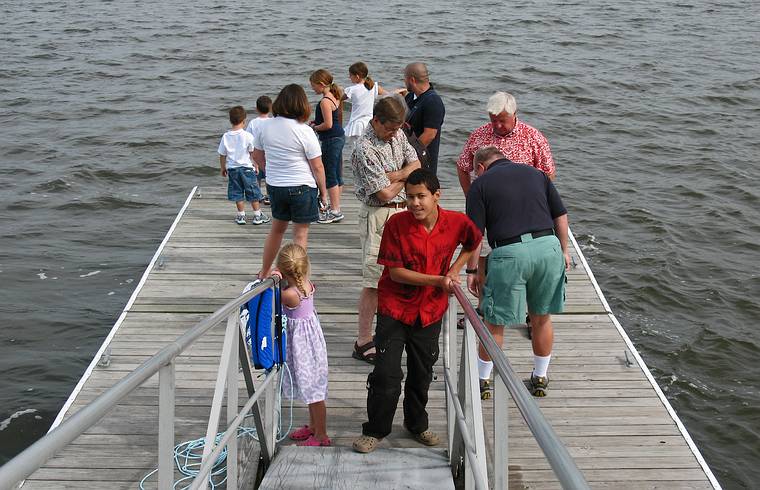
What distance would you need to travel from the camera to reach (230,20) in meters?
24.8

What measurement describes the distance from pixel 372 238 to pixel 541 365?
1.30 meters

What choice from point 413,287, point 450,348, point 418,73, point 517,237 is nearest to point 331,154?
point 418,73

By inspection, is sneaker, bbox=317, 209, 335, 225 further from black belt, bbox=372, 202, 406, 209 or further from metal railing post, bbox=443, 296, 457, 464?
metal railing post, bbox=443, 296, 457, 464

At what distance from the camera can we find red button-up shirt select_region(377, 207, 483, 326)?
168 inches

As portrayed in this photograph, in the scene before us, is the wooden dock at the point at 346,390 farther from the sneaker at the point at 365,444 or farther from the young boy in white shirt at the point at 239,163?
the young boy in white shirt at the point at 239,163

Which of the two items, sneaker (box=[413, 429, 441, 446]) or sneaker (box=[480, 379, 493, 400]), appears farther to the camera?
sneaker (box=[480, 379, 493, 400])

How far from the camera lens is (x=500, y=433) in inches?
121

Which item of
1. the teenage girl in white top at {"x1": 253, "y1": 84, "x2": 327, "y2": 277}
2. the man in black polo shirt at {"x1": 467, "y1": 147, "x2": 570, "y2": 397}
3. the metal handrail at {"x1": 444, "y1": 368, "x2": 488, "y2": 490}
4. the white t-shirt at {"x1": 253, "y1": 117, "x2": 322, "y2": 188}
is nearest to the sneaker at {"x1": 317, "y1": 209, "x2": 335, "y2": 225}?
the teenage girl in white top at {"x1": 253, "y1": 84, "x2": 327, "y2": 277}

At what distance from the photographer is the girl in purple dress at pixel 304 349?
174 inches

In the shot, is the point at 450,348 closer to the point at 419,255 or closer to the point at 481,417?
the point at 419,255

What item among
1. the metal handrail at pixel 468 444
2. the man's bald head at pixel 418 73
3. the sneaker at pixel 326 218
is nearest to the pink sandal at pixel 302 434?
the metal handrail at pixel 468 444

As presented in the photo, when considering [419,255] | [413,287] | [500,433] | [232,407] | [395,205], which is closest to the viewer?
[500,433]

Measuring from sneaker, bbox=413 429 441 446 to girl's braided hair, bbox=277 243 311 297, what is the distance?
3.34ft

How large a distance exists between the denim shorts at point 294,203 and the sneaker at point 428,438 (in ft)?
7.38
